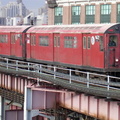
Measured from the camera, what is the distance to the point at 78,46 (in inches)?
1329

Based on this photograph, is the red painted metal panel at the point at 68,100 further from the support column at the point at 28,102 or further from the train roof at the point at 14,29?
the train roof at the point at 14,29

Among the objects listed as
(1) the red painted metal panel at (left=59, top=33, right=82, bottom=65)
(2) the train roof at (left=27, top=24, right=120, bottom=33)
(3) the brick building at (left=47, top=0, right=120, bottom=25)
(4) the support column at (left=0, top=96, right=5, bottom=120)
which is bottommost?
(4) the support column at (left=0, top=96, right=5, bottom=120)

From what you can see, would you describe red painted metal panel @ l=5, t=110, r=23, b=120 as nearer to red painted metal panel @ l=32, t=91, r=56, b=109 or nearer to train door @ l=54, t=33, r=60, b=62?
train door @ l=54, t=33, r=60, b=62

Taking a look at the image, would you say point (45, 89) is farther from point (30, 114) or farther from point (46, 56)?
point (46, 56)

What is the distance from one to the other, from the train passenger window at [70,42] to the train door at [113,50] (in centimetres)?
395

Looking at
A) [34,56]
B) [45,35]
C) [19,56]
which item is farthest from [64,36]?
[19,56]

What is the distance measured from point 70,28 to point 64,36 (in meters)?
0.75

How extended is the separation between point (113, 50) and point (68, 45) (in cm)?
521

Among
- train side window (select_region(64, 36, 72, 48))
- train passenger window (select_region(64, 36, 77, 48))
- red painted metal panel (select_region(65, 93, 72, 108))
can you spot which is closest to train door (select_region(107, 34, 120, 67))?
red painted metal panel (select_region(65, 93, 72, 108))

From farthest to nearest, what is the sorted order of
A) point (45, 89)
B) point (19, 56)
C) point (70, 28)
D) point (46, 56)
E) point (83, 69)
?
point (19, 56)
point (46, 56)
point (70, 28)
point (83, 69)
point (45, 89)

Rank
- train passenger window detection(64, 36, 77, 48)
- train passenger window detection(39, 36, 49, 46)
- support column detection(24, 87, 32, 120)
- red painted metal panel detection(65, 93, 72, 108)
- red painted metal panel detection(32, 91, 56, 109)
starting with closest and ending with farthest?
red painted metal panel detection(65, 93, 72, 108) < support column detection(24, 87, 32, 120) < red painted metal panel detection(32, 91, 56, 109) < train passenger window detection(64, 36, 77, 48) < train passenger window detection(39, 36, 49, 46)

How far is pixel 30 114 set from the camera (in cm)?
3142

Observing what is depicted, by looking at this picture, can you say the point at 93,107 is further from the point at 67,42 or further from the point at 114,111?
the point at 67,42

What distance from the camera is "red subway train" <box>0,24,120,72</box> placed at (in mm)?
30812
